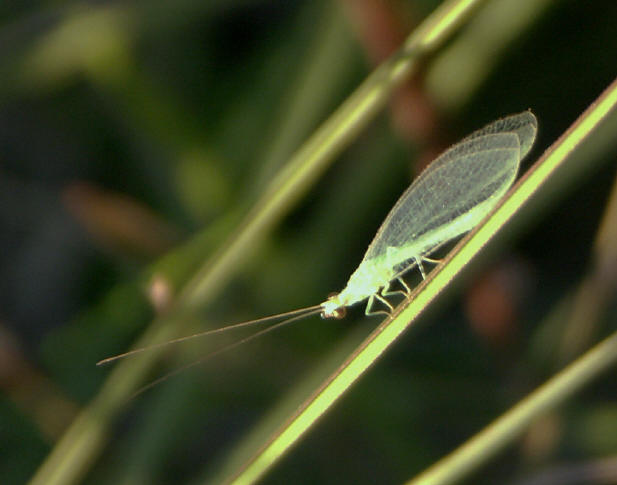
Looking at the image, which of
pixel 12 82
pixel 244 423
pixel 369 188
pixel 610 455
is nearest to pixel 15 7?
pixel 12 82

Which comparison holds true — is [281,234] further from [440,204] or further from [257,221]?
[257,221]

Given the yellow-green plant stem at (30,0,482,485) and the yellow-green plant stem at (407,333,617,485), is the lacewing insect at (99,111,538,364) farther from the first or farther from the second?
the yellow-green plant stem at (407,333,617,485)

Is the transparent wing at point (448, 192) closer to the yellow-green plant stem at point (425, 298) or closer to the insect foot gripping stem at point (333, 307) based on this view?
the insect foot gripping stem at point (333, 307)

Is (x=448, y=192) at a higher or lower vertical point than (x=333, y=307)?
higher

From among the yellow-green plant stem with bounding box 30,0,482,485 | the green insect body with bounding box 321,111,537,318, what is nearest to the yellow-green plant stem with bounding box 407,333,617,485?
the green insect body with bounding box 321,111,537,318

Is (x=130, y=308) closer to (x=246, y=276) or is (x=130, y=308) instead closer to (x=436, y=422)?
(x=246, y=276)

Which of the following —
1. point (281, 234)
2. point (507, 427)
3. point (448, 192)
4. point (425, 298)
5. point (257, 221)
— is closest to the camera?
point (425, 298)

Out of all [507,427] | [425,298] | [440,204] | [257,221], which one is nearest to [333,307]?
[440,204]
